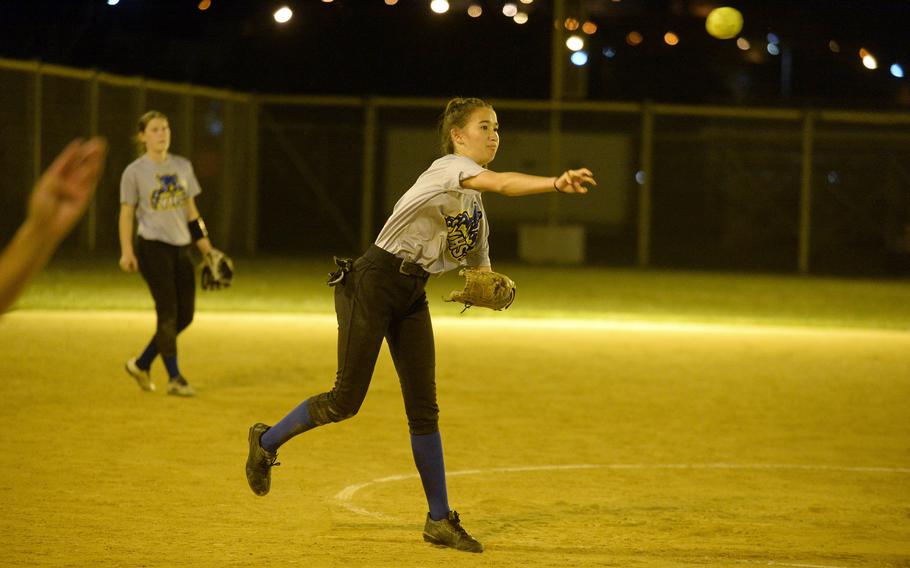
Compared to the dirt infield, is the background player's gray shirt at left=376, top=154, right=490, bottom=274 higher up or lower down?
higher up

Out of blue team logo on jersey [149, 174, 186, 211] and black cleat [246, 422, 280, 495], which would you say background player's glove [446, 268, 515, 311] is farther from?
blue team logo on jersey [149, 174, 186, 211]

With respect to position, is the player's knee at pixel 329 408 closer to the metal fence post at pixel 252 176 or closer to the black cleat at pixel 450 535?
the black cleat at pixel 450 535

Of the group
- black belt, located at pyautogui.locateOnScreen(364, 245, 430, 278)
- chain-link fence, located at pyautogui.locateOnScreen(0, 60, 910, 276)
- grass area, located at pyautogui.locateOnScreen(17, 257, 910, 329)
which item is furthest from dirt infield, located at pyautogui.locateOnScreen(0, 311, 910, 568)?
chain-link fence, located at pyautogui.locateOnScreen(0, 60, 910, 276)

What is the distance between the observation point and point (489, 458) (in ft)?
28.3

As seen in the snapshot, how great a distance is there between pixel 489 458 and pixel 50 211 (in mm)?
5965

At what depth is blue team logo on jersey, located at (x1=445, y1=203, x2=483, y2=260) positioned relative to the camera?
20.8 ft

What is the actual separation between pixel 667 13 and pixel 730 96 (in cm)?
1406

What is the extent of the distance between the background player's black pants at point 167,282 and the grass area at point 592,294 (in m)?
7.16

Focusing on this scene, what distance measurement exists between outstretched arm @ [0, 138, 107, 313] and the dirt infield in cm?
317

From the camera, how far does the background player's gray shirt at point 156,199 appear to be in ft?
34.0

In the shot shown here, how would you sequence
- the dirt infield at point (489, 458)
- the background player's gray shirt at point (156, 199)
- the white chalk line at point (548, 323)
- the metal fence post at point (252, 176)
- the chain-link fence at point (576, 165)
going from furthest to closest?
the metal fence post at point (252, 176), the chain-link fence at point (576, 165), the white chalk line at point (548, 323), the background player's gray shirt at point (156, 199), the dirt infield at point (489, 458)

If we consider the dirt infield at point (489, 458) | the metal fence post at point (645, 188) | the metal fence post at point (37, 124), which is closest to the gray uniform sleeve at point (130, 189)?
the dirt infield at point (489, 458)

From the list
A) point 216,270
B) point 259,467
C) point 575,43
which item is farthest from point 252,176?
point 259,467

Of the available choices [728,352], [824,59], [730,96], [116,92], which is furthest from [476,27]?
[728,352]
